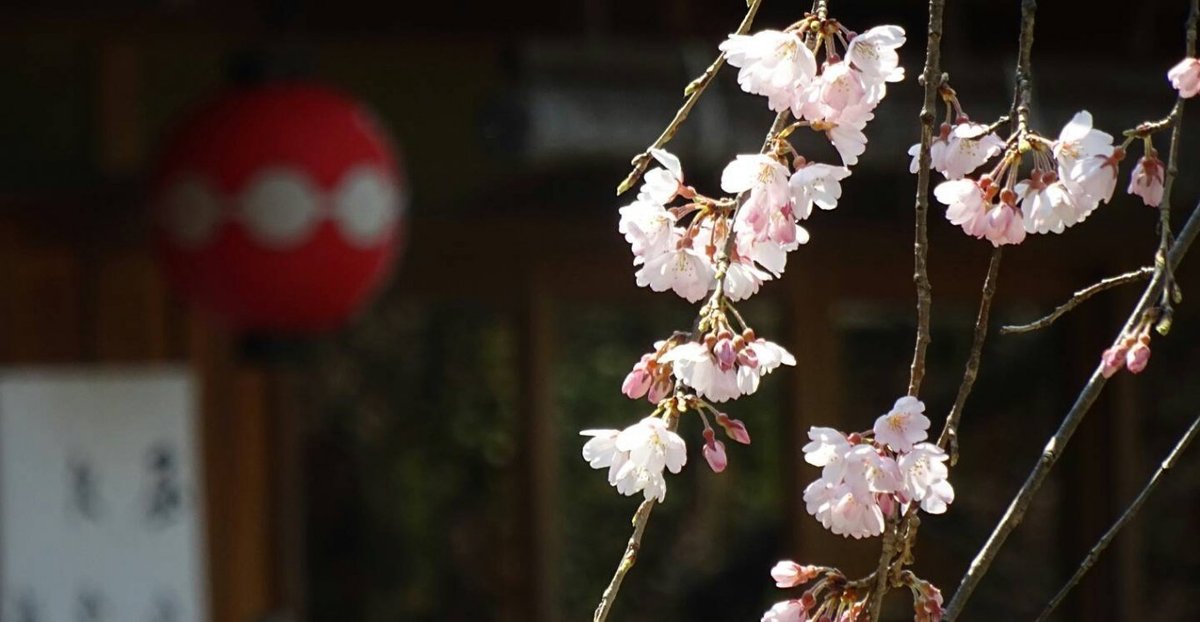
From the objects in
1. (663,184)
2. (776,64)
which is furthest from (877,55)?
(663,184)

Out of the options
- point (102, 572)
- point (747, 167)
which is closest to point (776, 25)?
point (102, 572)

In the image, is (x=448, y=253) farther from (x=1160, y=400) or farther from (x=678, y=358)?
(x=678, y=358)

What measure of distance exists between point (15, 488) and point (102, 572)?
0.26 metres

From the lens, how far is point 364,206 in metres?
3.38

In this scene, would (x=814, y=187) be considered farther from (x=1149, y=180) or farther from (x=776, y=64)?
(x=1149, y=180)

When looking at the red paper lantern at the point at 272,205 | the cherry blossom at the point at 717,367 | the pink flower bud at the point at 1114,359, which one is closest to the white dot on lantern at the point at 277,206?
the red paper lantern at the point at 272,205

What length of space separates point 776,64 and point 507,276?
3.24 meters

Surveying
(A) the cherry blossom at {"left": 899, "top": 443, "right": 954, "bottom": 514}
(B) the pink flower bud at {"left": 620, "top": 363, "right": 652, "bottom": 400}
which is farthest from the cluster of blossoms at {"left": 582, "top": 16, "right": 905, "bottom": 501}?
(A) the cherry blossom at {"left": 899, "top": 443, "right": 954, "bottom": 514}

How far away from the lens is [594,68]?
3.66m

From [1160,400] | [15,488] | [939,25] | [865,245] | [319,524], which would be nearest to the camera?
[939,25]

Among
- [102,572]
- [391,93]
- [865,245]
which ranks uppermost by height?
[391,93]

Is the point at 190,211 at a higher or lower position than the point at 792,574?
higher

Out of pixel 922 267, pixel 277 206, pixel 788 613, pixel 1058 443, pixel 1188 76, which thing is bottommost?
pixel 788 613

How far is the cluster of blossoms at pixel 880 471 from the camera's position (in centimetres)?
117
